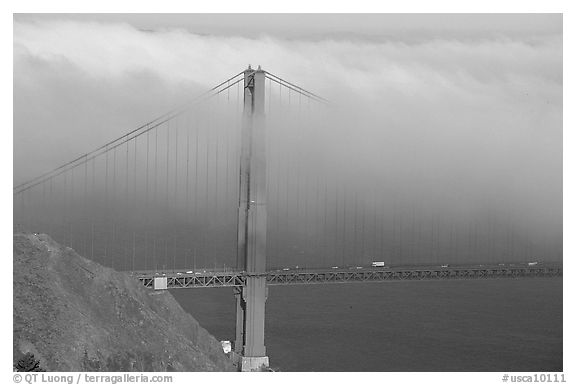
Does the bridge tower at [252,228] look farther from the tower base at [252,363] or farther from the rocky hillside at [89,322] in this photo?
the rocky hillside at [89,322]

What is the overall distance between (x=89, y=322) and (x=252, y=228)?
10.6 meters

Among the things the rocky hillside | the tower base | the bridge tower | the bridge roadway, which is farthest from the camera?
the bridge tower

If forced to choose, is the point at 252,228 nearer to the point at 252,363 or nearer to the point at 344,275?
the point at 252,363

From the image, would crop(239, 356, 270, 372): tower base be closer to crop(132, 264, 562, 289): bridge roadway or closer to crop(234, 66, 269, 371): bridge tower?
crop(234, 66, 269, 371): bridge tower

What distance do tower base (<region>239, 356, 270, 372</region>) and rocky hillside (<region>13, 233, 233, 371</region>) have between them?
10.6ft

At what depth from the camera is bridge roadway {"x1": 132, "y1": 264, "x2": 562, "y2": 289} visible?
35.5m

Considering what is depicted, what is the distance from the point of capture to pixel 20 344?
24156 millimetres

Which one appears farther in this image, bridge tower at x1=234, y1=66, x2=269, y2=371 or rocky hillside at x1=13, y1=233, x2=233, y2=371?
bridge tower at x1=234, y1=66, x2=269, y2=371

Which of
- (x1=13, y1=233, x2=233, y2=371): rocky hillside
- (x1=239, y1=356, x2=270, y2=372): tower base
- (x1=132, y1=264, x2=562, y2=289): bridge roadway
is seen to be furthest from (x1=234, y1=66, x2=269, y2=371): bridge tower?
(x1=13, y1=233, x2=233, y2=371): rocky hillside

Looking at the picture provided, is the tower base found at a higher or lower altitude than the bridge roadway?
lower

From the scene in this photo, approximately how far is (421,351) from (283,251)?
17.1 metres

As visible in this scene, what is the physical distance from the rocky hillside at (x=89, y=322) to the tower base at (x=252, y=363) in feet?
10.6

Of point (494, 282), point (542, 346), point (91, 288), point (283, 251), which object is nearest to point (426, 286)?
point (494, 282)
